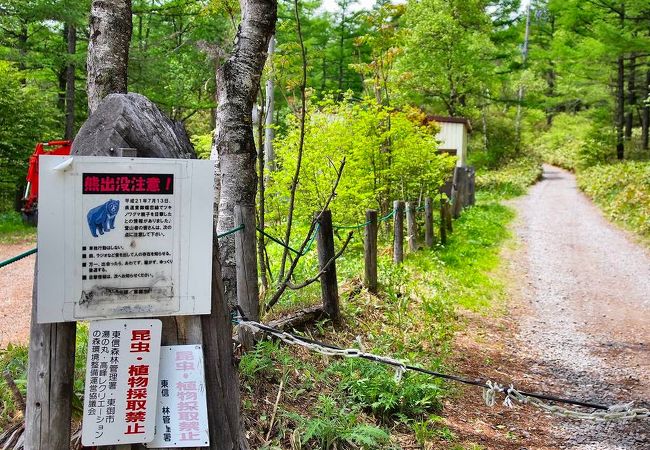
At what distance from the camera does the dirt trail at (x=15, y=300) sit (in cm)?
651

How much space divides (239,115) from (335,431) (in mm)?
2360

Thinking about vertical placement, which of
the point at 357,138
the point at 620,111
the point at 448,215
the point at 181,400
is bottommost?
the point at 181,400

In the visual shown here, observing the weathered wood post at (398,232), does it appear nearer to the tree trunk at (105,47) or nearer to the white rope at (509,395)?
the tree trunk at (105,47)

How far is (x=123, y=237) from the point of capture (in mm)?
1851

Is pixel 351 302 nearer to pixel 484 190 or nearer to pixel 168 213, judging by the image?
pixel 168 213

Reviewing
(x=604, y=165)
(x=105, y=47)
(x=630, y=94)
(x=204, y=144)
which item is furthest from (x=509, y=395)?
(x=630, y=94)

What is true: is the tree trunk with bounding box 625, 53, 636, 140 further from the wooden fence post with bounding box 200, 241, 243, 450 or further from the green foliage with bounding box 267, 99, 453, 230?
the wooden fence post with bounding box 200, 241, 243, 450

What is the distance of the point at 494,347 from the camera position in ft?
21.3

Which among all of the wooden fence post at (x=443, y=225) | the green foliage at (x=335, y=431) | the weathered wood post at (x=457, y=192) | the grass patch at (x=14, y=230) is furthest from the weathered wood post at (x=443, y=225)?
the grass patch at (x=14, y=230)

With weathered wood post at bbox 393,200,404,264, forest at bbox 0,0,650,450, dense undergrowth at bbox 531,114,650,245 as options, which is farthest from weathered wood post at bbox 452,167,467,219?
weathered wood post at bbox 393,200,404,264

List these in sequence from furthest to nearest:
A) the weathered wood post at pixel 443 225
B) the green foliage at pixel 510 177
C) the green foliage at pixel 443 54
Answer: the green foliage at pixel 443 54
the green foliage at pixel 510 177
the weathered wood post at pixel 443 225

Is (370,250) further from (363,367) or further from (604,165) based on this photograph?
(604,165)

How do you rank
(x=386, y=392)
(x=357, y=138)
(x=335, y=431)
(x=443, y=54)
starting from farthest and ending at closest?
(x=443, y=54) → (x=357, y=138) → (x=386, y=392) → (x=335, y=431)

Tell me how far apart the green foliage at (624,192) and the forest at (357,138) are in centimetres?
10
